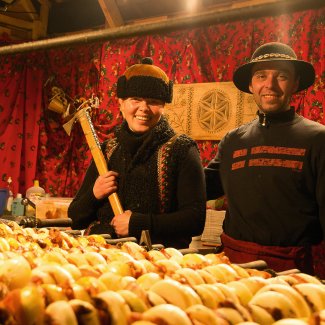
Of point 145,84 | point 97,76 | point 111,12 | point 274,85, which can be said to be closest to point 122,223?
point 145,84

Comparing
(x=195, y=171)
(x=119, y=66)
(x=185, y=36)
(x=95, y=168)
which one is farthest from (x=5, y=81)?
(x=195, y=171)

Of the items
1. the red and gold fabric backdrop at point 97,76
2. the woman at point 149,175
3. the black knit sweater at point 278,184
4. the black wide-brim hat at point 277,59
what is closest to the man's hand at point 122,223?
the woman at point 149,175

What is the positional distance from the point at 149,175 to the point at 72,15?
3746 millimetres

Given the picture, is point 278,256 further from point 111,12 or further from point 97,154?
point 111,12

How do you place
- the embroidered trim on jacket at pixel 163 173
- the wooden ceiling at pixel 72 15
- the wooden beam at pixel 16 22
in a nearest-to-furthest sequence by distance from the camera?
1. the embroidered trim on jacket at pixel 163 173
2. the wooden ceiling at pixel 72 15
3. the wooden beam at pixel 16 22

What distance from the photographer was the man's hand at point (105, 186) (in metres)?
2.14

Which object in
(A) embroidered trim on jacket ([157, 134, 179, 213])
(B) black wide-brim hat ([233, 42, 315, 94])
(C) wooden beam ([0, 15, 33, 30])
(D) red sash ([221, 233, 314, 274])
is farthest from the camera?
(C) wooden beam ([0, 15, 33, 30])

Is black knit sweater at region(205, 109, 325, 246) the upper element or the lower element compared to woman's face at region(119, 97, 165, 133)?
lower

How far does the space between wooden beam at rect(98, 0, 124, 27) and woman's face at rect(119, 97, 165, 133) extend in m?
2.62

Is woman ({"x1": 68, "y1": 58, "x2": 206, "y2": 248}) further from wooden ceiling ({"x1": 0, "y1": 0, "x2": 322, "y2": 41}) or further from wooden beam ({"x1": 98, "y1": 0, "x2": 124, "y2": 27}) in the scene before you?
wooden ceiling ({"x1": 0, "y1": 0, "x2": 322, "y2": 41})

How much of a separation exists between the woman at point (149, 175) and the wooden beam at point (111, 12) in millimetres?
2504

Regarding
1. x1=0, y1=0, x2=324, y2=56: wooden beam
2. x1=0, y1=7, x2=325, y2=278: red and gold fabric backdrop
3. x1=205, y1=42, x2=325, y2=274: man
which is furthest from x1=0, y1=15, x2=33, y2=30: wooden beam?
x1=0, y1=0, x2=324, y2=56: wooden beam

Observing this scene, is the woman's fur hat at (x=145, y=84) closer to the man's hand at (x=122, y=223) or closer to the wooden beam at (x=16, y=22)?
the man's hand at (x=122, y=223)

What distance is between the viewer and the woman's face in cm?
218
